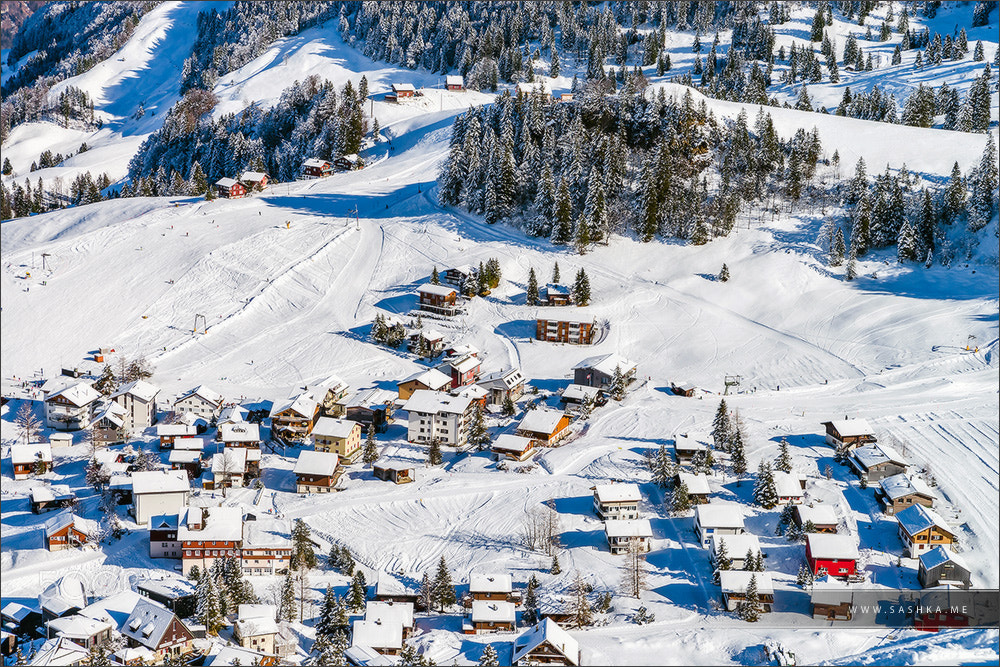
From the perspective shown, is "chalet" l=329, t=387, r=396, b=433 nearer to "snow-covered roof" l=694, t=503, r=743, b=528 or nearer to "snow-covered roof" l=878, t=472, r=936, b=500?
"snow-covered roof" l=694, t=503, r=743, b=528

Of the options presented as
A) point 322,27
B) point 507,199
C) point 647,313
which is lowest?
point 647,313

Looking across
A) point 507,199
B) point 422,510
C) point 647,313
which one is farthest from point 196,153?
point 422,510

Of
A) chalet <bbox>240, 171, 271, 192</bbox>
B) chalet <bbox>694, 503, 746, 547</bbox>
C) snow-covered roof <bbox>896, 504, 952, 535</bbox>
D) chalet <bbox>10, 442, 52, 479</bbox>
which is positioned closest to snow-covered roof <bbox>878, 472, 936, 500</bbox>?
snow-covered roof <bbox>896, 504, 952, 535</bbox>

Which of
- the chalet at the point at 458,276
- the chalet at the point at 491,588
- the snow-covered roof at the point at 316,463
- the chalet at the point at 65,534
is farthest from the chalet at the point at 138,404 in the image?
the chalet at the point at 491,588

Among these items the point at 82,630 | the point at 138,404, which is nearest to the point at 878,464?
the point at 82,630

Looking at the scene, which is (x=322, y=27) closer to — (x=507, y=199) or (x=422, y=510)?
(x=507, y=199)
